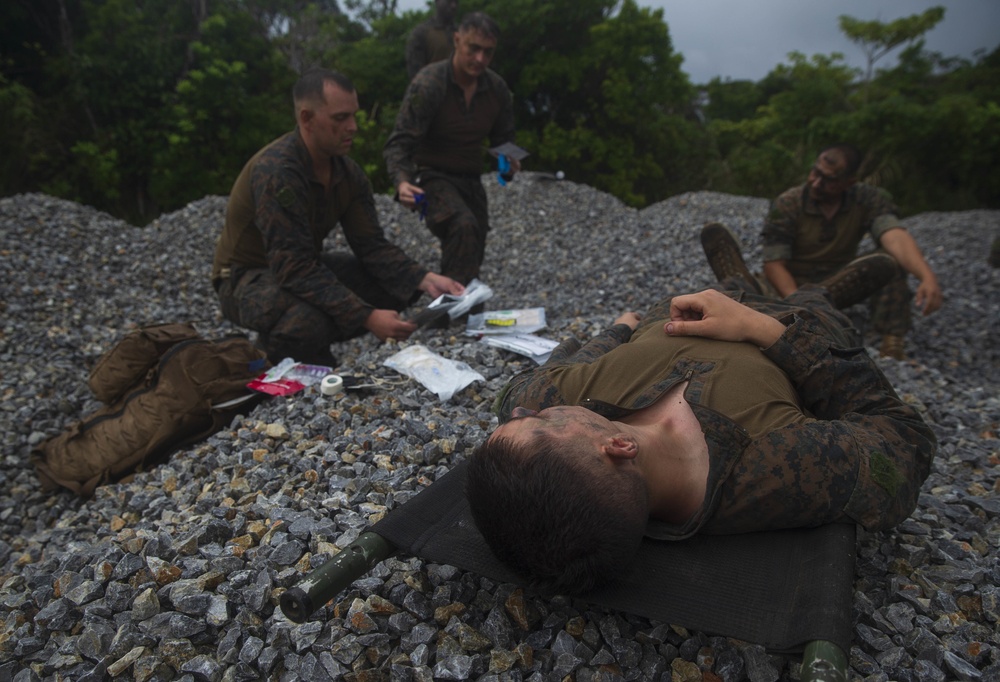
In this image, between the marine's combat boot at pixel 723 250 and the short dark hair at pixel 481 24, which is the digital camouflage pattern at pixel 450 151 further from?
the marine's combat boot at pixel 723 250

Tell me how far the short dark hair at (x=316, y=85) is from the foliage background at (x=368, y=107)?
6983 mm

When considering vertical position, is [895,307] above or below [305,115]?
below

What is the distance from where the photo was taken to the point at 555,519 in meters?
1.64

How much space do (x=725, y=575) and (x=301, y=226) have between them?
3261mm

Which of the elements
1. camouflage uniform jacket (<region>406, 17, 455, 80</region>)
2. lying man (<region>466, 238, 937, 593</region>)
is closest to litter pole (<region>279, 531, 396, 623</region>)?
lying man (<region>466, 238, 937, 593</region>)

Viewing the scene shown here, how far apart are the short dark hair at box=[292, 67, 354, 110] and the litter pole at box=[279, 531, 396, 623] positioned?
124 inches

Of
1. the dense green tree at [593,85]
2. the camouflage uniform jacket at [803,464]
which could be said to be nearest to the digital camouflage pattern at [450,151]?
the camouflage uniform jacket at [803,464]

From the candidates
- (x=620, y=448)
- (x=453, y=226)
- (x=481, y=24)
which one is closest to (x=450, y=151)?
(x=453, y=226)

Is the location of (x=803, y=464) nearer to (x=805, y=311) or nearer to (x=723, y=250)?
(x=805, y=311)

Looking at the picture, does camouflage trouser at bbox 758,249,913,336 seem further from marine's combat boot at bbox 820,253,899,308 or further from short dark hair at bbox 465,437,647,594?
short dark hair at bbox 465,437,647,594

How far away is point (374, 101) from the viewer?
13.6 meters

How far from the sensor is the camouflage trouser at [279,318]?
162 inches

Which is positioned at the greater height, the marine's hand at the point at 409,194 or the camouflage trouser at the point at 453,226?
the marine's hand at the point at 409,194

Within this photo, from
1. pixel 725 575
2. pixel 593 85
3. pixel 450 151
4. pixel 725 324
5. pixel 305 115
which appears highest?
pixel 593 85
